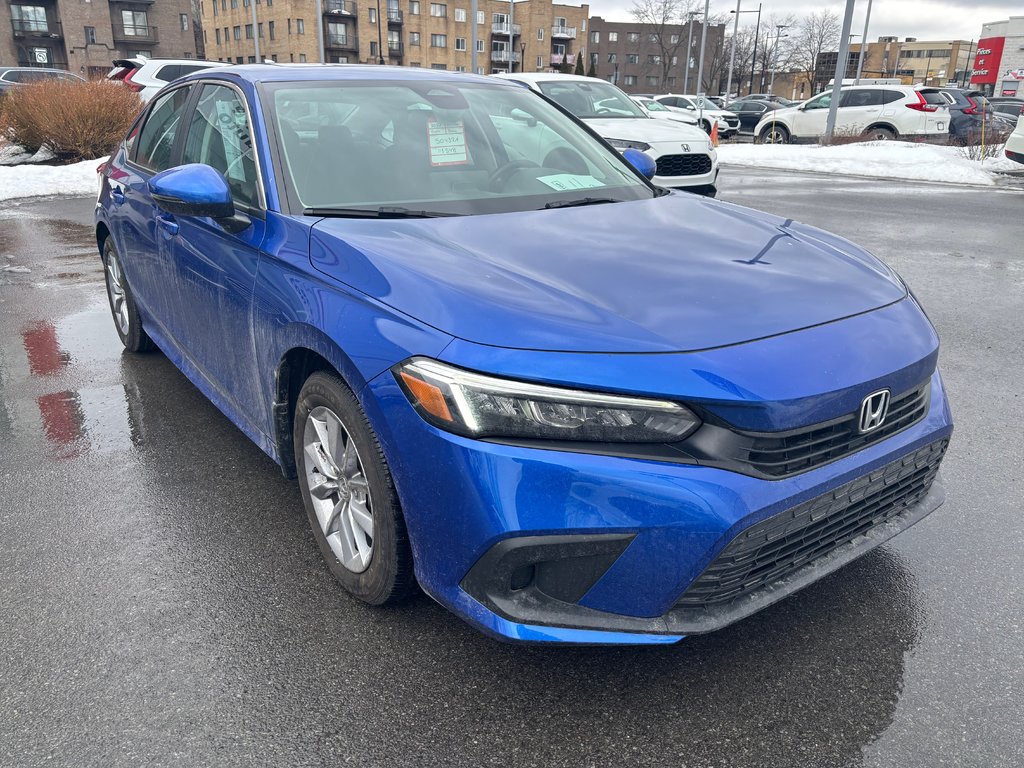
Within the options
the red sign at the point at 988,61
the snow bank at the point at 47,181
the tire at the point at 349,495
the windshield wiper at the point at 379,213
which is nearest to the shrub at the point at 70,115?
the snow bank at the point at 47,181

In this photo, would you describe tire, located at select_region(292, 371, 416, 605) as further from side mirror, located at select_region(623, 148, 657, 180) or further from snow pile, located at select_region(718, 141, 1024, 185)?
snow pile, located at select_region(718, 141, 1024, 185)

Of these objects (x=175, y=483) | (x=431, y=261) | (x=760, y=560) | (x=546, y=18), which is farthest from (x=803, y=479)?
(x=546, y=18)

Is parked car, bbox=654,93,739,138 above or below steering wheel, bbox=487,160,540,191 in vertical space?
below

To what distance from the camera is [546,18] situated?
8719 centimetres

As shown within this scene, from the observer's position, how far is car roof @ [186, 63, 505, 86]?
3.43 meters

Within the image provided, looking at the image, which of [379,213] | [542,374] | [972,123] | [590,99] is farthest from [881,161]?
[542,374]

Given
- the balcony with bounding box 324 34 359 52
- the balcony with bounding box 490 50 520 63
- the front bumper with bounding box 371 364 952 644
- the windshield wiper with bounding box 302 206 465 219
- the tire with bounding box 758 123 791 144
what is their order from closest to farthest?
the front bumper with bounding box 371 364 952 644 → the windshield wiper with bounding box 302 206 465 219 → the tire with bounding box 758 123 791 144 → the balcony with bounding box 324 34 359 52 → the balcony with bounding box 490 50 520 63

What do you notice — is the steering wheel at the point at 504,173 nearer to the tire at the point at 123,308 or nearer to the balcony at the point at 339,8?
the tire at the point at 123,308

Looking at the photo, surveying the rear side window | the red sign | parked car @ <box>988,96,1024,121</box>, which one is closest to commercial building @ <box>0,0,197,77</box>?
parked car @ <box>988,96,1024,121</box>

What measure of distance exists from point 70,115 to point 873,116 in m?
19.7

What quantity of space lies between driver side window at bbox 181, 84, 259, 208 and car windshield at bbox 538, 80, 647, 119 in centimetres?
820

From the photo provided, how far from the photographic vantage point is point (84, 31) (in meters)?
62.5

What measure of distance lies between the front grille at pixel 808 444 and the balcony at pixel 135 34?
74995 mm

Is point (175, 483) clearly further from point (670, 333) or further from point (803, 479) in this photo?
point (803, 479)
